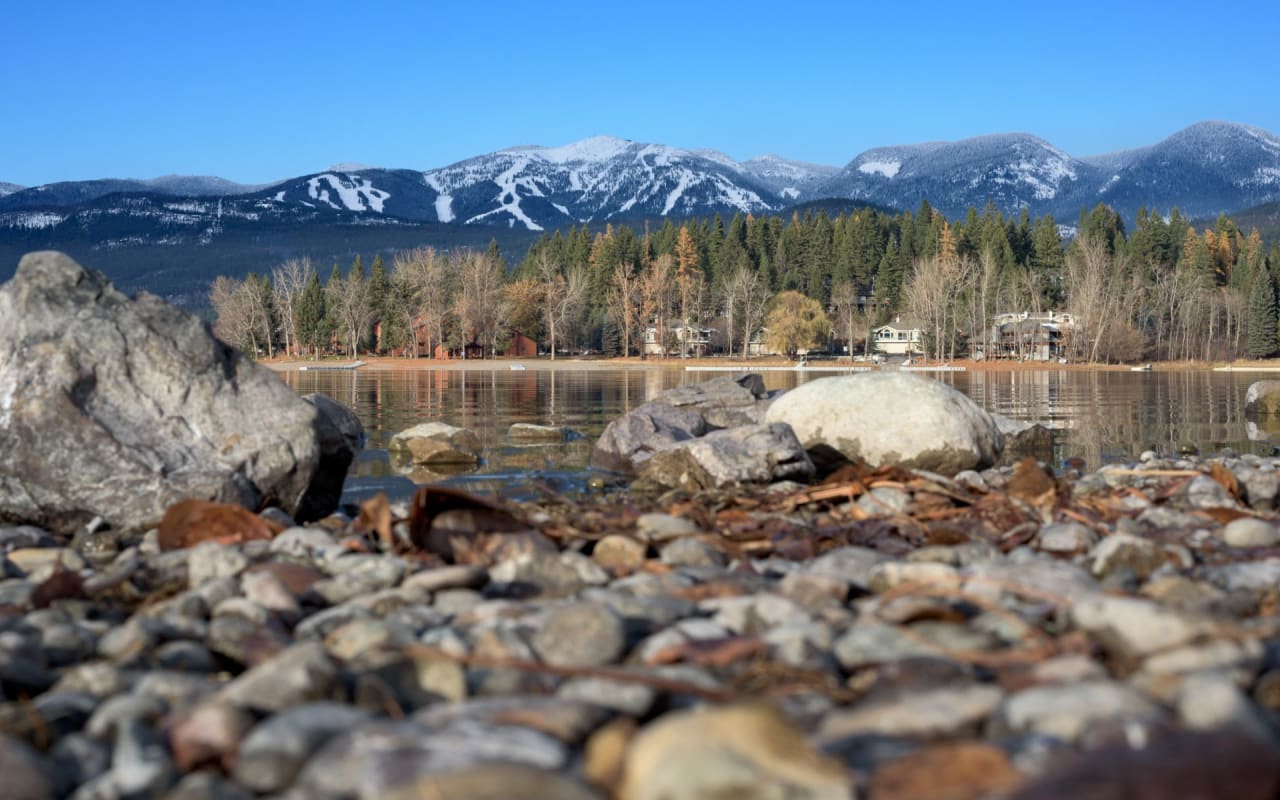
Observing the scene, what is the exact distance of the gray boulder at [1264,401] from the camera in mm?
20562

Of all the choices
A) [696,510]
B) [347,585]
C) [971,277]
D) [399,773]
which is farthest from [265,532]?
[971,277]

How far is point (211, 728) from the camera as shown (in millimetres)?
2857

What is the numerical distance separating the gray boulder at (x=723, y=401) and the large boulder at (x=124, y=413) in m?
7.42

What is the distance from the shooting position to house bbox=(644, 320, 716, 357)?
105 metres

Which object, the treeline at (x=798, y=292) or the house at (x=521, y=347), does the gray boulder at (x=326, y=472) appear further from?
the house at (x=521, y=347)

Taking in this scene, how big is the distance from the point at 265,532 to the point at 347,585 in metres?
1.81

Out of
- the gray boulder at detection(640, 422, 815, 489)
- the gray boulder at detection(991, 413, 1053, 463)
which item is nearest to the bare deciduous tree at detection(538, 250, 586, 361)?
the gray boulder at detection(991, 413, 1053, 463)

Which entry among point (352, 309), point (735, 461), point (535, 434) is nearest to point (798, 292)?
point (352, 309)

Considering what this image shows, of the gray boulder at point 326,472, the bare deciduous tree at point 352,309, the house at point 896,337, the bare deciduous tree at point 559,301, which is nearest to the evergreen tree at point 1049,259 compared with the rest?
the house at point 896,337

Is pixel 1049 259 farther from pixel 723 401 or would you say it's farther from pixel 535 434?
pixel 535 434

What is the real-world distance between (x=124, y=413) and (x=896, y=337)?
11414 cm

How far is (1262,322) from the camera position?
9806cm

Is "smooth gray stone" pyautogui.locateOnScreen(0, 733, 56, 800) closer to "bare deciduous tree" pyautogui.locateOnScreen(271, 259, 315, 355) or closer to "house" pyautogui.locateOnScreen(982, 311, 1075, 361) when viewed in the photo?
"house" pyautogui.locateOnScreen(982, 311, 1075, 361)

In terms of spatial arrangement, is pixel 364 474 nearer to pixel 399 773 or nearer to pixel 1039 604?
pixel 1039 604
